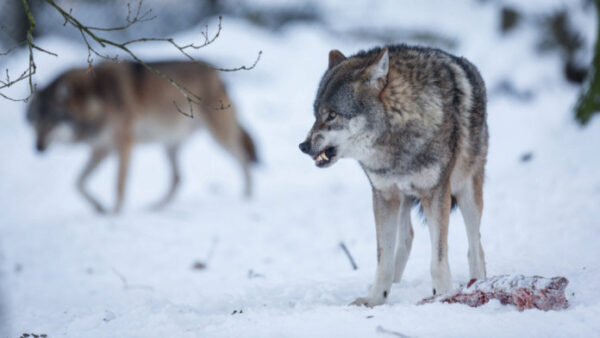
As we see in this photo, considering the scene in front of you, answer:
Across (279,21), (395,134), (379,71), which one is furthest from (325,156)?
(279,21)

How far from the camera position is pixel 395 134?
127 inches

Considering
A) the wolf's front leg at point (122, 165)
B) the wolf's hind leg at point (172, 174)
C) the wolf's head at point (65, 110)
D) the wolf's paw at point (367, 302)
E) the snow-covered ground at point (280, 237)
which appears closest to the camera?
the snow-covered ground at point (280, 237)

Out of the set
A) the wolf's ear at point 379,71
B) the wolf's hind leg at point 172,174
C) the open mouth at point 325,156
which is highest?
the wolf's hind leg at point 172,174

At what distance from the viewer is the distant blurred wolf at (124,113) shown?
7.99 meters

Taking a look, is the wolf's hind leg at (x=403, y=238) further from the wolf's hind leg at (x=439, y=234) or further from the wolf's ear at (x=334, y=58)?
the wolf's ear at (x=334, y=58)

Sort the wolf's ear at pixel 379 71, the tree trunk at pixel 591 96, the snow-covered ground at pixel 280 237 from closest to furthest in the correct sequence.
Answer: the snow-covered ground at pixel 280 237 → the wolf's ear at pixel 379 71 → the tree trunk at pixel 591 96

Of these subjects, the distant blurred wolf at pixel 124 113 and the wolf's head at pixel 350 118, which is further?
the distant blurred wolf at pixel 124 113

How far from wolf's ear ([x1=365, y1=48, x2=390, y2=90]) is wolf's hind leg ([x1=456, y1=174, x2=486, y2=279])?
0.88 metres

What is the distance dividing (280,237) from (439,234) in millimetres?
2802

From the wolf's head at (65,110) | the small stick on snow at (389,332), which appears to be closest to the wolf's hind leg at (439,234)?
the small stick on snow at (389,332)

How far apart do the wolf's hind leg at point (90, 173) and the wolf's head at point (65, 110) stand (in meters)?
0.29

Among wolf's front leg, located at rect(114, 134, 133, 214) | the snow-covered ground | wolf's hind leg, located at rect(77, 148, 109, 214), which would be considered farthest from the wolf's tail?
wolf's hind leg, located at rect(77, 148, 109, 214)

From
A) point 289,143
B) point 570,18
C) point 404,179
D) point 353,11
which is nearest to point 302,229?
point 404,179

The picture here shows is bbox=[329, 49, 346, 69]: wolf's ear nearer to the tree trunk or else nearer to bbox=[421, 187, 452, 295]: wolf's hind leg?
bbox=[421, 187, 452, 295]: wolf's hind leg
